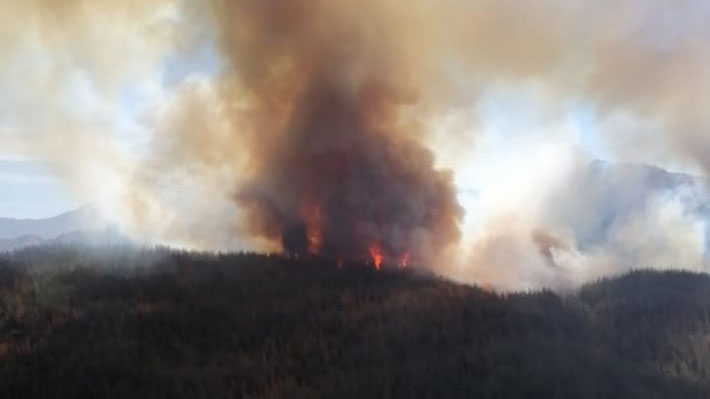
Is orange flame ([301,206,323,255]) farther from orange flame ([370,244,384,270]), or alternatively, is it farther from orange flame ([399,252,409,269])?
orange flame ([399,252,409,269])

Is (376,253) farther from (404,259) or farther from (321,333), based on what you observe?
(321,333)

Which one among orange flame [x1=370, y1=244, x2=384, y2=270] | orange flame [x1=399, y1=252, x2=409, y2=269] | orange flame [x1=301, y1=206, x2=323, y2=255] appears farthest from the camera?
orange flame [x1=301, y1=206, x2=323, y2=255]

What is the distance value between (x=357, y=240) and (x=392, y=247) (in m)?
2.33

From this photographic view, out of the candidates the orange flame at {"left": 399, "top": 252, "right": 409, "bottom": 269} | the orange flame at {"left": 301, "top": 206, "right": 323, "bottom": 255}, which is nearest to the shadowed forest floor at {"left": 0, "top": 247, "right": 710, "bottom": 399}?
the orange flame at {"left": 399, "top": 252, "right": 409, "bottom": 269}

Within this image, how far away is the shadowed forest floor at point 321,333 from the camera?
26000 millimetres

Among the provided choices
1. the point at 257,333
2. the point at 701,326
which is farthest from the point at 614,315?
the point at 257,333

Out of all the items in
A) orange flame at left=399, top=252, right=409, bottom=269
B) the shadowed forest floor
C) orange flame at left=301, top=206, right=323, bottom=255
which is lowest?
the shadowed forest floor

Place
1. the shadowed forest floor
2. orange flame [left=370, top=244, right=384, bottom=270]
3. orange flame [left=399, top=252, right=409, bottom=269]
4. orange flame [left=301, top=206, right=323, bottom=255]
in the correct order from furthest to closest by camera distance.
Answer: orange flame [left=301, top=206, right=323, bottom=255] < orange flame [left=399, top=252, right=409, bottom=269] < orange flame [left=370, top=244, right=384, bottom=270] < the shadowed forest floor

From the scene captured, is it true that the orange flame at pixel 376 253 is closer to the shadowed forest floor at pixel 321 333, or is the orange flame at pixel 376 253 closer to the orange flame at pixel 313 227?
the orange flame at pixel 313 227

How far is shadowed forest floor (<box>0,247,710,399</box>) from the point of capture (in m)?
26.0

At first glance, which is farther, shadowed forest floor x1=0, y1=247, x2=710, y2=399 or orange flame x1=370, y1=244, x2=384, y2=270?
orange flame x1=370, y1=244, x2=384, y2=270

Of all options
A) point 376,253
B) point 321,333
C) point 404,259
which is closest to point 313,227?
point 376,253

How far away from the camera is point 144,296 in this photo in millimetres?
35562

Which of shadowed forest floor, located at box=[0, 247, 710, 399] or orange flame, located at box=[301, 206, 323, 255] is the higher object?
orange flame, located at box=[301, 206, 323, 255]
